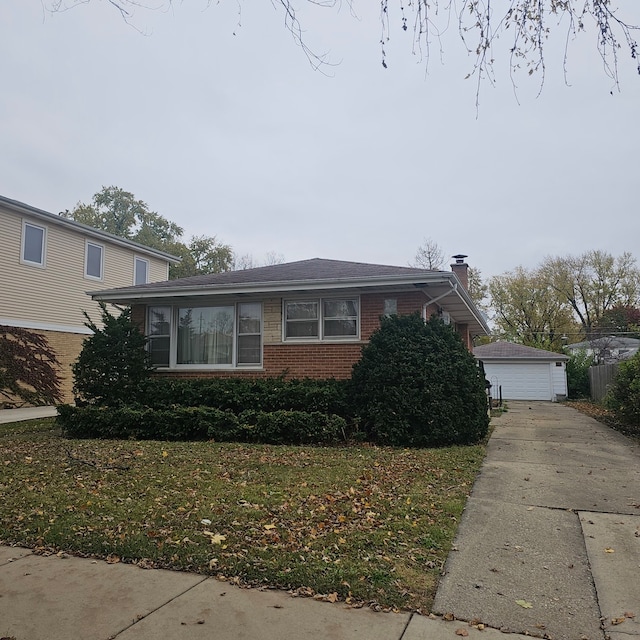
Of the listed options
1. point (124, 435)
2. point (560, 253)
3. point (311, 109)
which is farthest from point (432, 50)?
point (560, 253)

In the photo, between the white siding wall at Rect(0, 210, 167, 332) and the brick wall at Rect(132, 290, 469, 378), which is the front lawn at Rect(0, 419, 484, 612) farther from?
the white siding wall at Rect(0, 210, 167, 332)

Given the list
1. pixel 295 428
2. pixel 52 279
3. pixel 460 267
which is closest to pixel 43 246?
pixel 52 279

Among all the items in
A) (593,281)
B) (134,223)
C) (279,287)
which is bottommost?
(279,287)

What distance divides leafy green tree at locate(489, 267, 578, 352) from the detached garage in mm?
16282

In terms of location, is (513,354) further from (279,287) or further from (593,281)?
(593,281)

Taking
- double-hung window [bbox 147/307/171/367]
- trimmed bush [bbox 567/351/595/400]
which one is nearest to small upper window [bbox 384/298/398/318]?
double-hung window [bbox 147/307/171/367]

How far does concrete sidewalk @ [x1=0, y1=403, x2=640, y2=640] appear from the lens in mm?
3068

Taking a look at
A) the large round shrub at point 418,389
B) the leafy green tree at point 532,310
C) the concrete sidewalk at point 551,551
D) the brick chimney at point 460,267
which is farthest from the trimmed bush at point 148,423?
the leafy green tree at point 532,310

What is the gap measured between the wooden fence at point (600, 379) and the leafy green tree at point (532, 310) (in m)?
17.6

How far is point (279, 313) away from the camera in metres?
11.7

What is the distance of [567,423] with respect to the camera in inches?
551

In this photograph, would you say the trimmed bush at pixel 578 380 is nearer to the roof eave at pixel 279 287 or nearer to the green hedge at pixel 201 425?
the roof eave at pixel 279 287

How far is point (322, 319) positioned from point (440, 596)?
26.7 ft

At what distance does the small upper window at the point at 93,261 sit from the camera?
64.4ft
